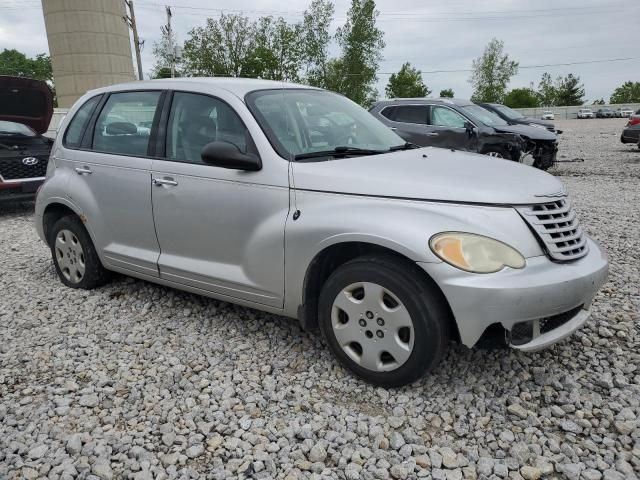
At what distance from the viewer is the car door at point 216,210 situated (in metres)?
3.15

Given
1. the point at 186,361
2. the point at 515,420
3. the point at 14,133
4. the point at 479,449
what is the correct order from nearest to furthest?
1. the point at 479,449
2. the point at 515,420
3. the point at 186,361
4. the point at 14,133

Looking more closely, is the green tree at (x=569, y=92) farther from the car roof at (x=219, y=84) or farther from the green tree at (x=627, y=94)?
the car roof at (x=219, y=84)

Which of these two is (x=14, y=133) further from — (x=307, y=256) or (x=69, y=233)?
(x=307, y=256)

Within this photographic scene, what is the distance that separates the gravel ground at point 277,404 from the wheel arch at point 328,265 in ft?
1.25

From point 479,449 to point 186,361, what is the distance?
1863 millimetres

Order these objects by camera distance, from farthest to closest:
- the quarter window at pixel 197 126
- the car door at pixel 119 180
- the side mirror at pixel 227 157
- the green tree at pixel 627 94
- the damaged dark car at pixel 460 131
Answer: the green tree at pixel 627 94
the damaged dark car at pixel 460 131
the car door at pixel 119 180
the quarter window at pixel 197 126
the side mirror at pixel 227 157

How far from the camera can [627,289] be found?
14.1ft

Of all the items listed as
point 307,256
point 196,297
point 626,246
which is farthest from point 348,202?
point 626,246

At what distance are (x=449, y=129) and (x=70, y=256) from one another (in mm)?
8073

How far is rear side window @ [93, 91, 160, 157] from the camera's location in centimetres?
Answer: 386

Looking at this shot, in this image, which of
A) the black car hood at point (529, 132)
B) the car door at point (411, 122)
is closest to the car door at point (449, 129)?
the car door at point (411, 122)

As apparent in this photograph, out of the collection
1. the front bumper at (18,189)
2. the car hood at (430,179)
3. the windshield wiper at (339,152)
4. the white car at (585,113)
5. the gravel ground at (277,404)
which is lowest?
the white car at (585,113)

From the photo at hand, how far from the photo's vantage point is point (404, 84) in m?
58.8

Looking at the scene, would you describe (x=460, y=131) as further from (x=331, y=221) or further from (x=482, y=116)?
(x=331, y=221)
